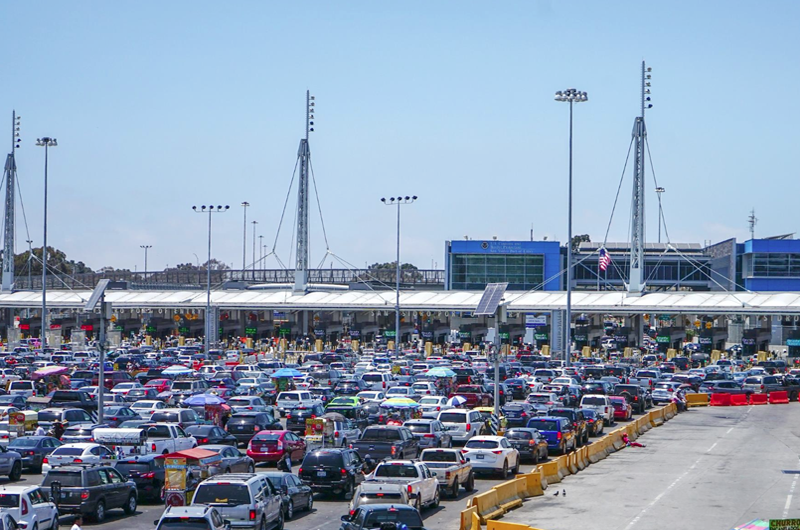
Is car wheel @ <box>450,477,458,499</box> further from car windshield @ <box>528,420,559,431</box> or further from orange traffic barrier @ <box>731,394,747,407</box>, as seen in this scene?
orange traffic barrier @ <box>731,394,747,407</box>

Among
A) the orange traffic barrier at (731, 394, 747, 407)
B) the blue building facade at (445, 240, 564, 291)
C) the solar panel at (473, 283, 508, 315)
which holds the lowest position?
the orange traffic barrier at (731, 394, 747, 407)

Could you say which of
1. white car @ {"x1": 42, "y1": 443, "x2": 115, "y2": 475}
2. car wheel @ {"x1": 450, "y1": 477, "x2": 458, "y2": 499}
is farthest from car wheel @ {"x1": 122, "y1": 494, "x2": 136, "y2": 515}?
car wheel @ {"x1": 450, "y1": 477, "x2": 458, "y2": 499}

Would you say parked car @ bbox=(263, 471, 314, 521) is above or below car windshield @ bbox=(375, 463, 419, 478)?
below

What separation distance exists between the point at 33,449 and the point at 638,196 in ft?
226

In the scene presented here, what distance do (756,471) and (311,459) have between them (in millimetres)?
13571

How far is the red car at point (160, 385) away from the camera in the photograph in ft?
171

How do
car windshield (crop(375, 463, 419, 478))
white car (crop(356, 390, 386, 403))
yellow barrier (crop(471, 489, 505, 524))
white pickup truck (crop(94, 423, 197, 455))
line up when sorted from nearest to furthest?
yellow barrier (crop(471, 489, 505, 524)), car windshield (crop(375, 463, 419, 478)), white pickup truck (crop(94, 423, 197, 455)), white car (crop(356, 390, 386, 403))

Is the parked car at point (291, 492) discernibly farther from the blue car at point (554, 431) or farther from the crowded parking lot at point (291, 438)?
the blue car at point (554, 431)

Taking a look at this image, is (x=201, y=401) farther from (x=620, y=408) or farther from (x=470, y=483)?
(x=620, y=408)

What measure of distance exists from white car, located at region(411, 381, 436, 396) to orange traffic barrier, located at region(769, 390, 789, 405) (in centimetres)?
2018

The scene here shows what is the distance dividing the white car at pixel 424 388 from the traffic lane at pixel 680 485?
10.7 meters

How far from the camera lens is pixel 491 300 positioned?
41.9 meters

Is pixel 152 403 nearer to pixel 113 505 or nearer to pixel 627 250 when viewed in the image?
pixel 113 505

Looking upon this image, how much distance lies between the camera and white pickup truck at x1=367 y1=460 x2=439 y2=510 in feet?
79.4
